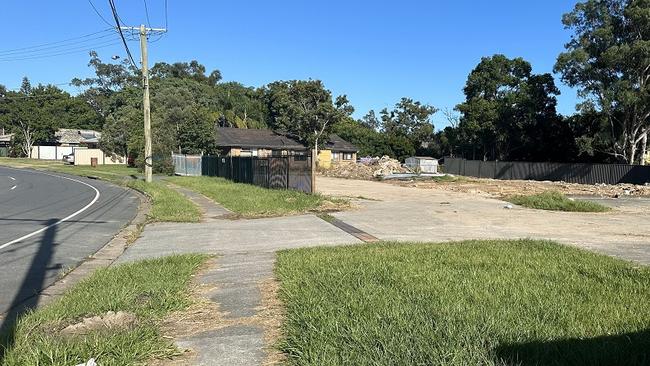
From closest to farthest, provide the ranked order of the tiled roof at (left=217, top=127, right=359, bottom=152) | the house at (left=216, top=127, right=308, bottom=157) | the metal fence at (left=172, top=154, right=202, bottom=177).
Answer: the metal fence at (left=172, top=154, right=202, bottom=177)
the house at (left=216, top=127, right=308, bottom=157)
the tiled roof at (left=217, top=127, right=359, bottom=152)

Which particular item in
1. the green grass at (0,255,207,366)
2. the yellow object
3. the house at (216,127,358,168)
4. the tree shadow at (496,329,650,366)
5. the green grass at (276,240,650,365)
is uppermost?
the house at (216,127,358,168)

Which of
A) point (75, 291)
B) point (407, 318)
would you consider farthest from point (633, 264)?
point (75, 291)

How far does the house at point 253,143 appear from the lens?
70000mm

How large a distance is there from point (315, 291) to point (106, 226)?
1085 cm

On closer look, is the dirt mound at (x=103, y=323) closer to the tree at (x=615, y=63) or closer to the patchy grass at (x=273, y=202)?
the patchy grass at (x=273, y=202)

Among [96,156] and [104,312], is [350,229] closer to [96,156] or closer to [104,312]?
[104,312]

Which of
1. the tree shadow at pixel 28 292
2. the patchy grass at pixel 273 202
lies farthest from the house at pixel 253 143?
the tree shadow at pixel 28 292

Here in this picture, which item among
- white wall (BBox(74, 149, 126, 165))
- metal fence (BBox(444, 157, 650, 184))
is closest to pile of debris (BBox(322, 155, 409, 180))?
metal fence (BBox(444, 157, 650, 184))

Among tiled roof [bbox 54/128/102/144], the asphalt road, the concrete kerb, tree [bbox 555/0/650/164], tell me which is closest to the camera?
the concrete kerb

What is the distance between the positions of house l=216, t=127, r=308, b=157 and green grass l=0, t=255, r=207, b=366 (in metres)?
60.6

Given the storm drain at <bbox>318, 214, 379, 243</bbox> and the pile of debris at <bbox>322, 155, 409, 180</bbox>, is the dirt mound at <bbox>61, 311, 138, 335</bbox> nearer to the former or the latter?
the storm drain at <bbox>318, 214, 379, 243</bbox>

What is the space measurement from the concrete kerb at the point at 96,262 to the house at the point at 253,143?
175 feet

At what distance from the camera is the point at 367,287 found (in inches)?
251

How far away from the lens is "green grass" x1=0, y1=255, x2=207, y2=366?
4.47m
